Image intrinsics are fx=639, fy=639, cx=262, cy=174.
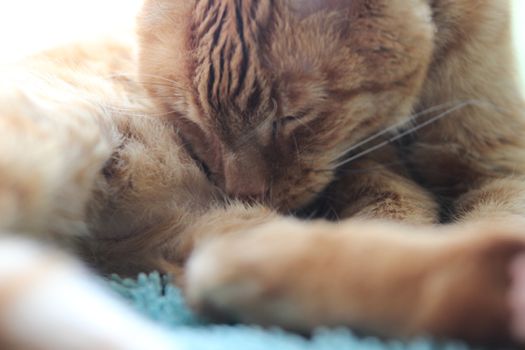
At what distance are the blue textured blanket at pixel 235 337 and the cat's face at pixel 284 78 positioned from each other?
33cm

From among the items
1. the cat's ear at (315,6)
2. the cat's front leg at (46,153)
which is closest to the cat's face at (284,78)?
the cat's ear at (315,6)

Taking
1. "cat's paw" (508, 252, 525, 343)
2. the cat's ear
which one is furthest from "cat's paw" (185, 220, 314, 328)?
the cat's ear

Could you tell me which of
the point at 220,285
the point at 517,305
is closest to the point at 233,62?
the point at 220,285

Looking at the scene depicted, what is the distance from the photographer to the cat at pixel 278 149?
0.61m

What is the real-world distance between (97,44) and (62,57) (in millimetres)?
132

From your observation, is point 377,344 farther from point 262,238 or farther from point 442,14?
point 442,14

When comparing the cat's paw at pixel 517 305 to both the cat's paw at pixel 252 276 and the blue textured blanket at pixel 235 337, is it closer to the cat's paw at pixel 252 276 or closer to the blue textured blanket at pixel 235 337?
the blue textured blanket at pixel 235 337

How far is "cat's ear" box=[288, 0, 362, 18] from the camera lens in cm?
100

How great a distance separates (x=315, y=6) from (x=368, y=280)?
562mm

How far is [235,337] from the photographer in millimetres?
579

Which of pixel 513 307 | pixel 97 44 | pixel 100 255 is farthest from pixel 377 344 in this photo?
pixel 97 44

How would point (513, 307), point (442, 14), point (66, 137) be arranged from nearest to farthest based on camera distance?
point (513, 307) < point (66, 137) < point (442, 14)

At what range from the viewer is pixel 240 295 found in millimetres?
621

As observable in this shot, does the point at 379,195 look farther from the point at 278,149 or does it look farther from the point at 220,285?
the point at 220,285
